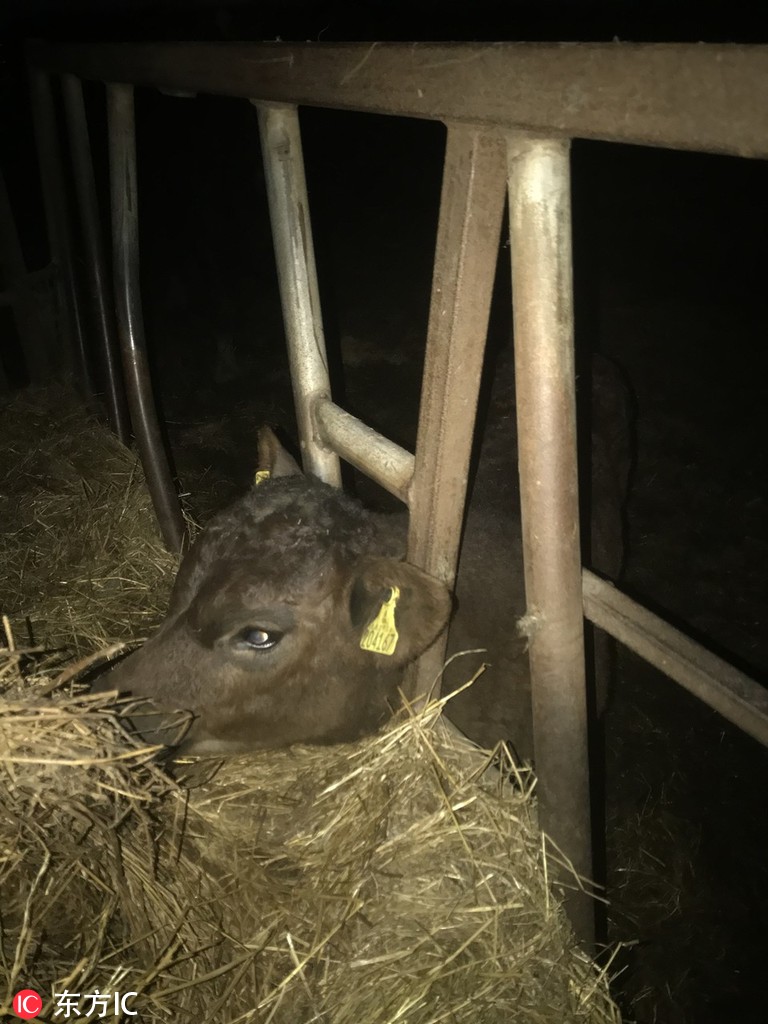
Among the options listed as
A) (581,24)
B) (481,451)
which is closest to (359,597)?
(481,451)

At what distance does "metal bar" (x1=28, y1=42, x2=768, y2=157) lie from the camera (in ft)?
3.65

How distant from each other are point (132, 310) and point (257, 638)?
2325 mm

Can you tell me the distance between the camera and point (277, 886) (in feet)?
7.52

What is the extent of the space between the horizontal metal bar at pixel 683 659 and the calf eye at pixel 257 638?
3.72 ft

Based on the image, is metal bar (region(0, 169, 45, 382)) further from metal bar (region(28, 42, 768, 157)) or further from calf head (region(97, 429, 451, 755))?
metal bar (region(28, 42, 768, 157))

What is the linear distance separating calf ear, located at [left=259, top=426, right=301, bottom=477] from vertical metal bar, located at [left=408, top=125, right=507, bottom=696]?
108 cm

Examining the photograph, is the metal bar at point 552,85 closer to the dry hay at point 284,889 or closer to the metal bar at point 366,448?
the metal bar at point 366,448

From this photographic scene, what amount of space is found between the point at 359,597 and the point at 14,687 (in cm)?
112

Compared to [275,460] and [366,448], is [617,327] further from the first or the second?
[366,448]

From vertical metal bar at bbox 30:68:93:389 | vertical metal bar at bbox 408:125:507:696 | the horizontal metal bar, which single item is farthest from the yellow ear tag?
vertical metal bar at bbox 30:68:93:389

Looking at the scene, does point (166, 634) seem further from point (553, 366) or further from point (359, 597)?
point (553, 366)

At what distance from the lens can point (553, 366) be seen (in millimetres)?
1660

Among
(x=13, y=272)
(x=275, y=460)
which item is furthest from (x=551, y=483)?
(x=13, y=272)

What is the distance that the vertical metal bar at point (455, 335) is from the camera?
174cm
